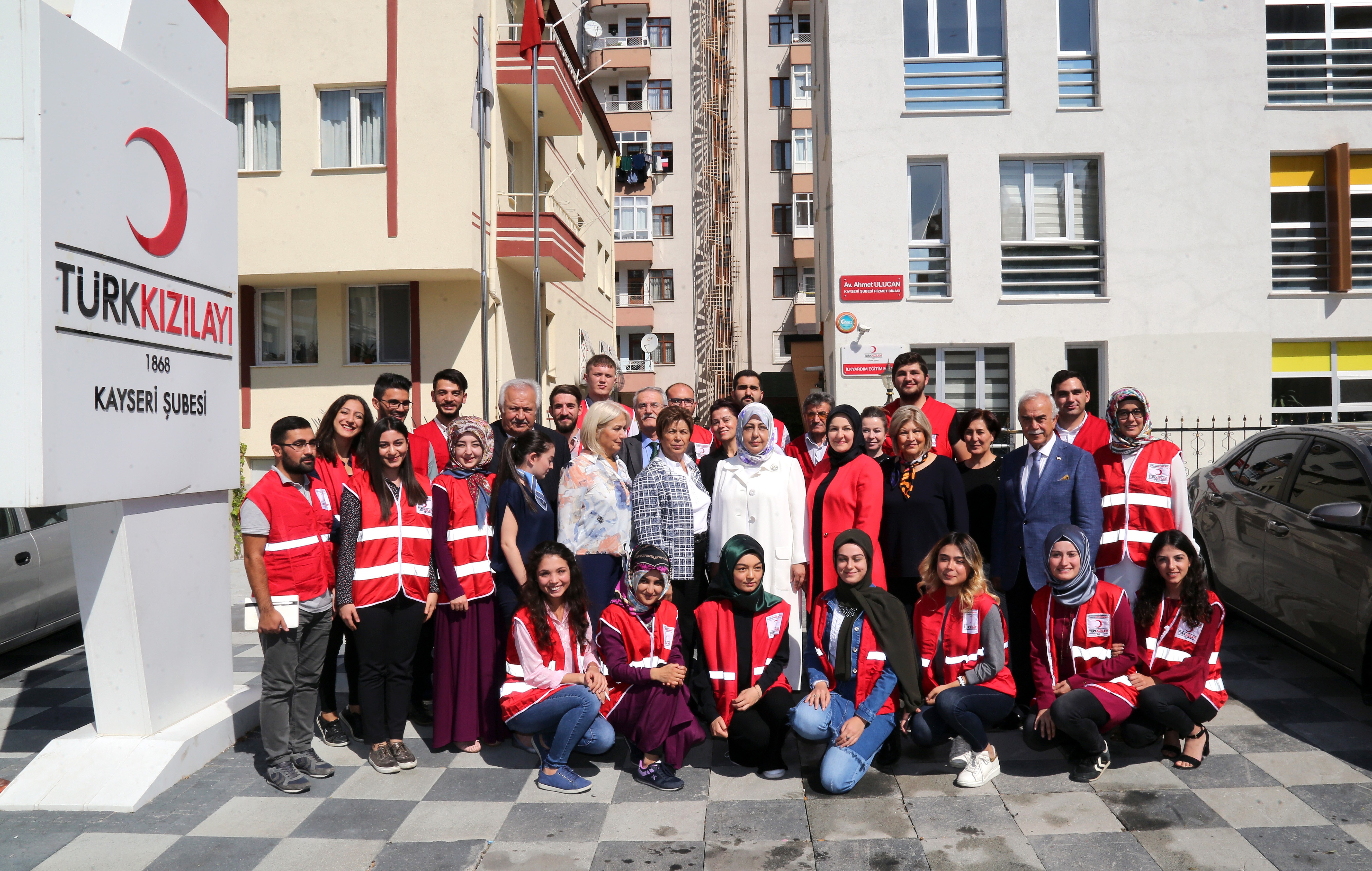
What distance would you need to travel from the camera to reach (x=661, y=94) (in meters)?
37.1

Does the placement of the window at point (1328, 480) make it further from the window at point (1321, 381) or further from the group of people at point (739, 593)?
the window at point (1321, 381)

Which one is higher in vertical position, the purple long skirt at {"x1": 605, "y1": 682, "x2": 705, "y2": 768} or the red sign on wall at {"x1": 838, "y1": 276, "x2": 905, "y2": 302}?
the red sign on wall at {"x1": 838, "y1": 276, "x2": 905, "y2": 302}

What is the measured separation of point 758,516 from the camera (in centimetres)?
555

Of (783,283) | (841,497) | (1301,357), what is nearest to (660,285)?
(783,283)

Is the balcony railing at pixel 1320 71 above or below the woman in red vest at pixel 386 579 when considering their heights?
above

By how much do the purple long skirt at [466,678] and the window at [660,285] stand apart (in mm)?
32262

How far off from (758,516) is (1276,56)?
45.6 feet

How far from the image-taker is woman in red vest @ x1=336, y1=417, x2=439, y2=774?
493 cm

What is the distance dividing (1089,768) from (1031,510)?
140 cm

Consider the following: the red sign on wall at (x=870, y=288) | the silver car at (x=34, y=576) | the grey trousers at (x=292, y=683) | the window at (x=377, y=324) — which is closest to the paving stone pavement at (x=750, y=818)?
the grey trousers at (x=292, y=683)

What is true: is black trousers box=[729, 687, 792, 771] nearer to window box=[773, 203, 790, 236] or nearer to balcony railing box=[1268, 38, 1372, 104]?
balcony railing box=[1268, 38, 1372, 104]

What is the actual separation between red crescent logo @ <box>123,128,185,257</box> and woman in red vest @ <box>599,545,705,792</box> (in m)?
2.94

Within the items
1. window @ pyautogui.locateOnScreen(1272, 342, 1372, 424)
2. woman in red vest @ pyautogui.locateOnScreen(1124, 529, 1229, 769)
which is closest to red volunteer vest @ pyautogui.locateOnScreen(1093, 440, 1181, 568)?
woman in red vest @ pyautogui.locateOnScreen(1124, 529, 1229, 769)

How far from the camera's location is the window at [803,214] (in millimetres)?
36375
